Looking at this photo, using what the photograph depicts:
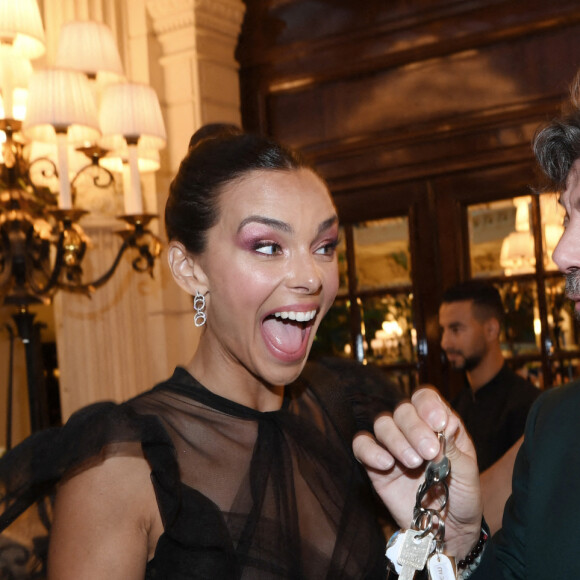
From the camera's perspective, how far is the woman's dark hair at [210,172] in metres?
1.45

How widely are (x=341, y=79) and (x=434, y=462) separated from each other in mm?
3247

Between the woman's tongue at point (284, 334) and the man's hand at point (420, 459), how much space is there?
0.24m

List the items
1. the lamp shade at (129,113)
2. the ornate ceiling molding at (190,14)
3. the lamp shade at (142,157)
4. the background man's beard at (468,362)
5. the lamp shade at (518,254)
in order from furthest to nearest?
the ornate ceiling molding at (190,14) → the lamp shade at (518,254) → the background man's beard at (468,362) → the lamp shade at (142,157) → the lamp shade at (129,113)

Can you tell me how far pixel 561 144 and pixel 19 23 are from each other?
1.83 m

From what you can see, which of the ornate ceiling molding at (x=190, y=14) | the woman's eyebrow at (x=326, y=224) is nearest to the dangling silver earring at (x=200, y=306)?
the woman's eyebrow at (x=326, y=224)

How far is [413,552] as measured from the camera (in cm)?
97

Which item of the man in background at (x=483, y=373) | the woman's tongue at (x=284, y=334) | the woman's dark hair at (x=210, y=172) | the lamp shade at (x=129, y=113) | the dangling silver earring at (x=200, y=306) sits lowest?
the man in background at (x=483, y=373)

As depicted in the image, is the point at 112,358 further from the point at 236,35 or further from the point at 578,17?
the point at 578,17

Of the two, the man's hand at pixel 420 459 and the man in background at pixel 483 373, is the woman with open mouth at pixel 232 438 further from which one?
the man in background at pixel 483 373

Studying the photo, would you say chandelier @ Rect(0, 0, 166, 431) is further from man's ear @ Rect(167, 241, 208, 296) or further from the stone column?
man's ear @ Rect(167, 241, 208, 296)

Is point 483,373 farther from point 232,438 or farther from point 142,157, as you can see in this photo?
point 232,438

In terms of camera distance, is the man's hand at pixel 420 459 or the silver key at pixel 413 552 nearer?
the silver key at pixel 413 552

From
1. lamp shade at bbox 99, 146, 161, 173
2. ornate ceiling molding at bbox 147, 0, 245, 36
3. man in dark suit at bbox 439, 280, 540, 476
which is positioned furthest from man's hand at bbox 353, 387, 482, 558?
ornate ceiling molding at bbox 147, 0, 245, 36

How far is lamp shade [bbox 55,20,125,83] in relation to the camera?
2.78m
